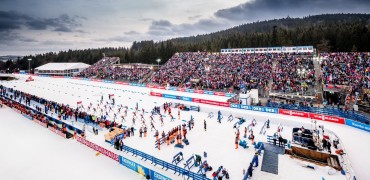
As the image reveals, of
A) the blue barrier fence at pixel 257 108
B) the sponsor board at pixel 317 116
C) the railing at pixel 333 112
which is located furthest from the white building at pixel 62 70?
the sponsor board at pixel 317 116

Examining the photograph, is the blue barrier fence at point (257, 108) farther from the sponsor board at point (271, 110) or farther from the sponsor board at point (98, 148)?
the sponsor board at point (98, 148)

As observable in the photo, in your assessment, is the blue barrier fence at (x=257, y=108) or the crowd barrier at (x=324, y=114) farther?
the blue barrier fence at (x=257, y=108)

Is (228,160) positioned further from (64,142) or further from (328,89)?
(328,89)

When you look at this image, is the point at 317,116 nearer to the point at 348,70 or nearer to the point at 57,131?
the point at 348,70

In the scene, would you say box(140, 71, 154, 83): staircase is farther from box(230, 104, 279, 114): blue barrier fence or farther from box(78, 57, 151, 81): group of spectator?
box(230, 104, 279, 114): blue barrier fence

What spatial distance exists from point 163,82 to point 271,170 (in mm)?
44207

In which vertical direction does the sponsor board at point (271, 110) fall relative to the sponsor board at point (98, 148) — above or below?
above

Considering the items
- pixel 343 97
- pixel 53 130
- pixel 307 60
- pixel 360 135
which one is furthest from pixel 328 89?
pixel 53 130

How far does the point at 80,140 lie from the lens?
21.8m

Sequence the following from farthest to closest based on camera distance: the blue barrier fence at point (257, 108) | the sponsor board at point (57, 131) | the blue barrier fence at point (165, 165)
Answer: the blue barrier fence at point (257, 108) < the sponsor board at point (57, 131) < the blue barrier fence at point (165, 165)

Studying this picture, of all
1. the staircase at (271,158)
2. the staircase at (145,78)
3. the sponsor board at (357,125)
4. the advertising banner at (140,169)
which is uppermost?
the staircase at (145,78)

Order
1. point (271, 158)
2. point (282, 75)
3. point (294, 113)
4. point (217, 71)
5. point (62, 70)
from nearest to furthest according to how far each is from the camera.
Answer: point (271, 158), point (294, 113), point (282, 75), point (217, 71), point (62, 70)

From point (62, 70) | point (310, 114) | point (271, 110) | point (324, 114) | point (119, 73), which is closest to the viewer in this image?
point (324, 114)

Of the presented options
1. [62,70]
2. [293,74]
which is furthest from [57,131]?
[62,70]
